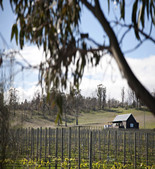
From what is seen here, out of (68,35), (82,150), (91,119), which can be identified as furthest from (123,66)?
(91,119)

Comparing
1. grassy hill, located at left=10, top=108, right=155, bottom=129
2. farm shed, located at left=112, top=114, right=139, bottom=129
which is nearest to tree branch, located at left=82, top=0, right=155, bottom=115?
farm shed, located at left=112, top=114, right=139, bottom=129

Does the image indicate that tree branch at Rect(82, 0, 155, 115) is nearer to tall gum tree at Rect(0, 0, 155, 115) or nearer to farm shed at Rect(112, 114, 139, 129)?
tall gum tree at Rect(0, 0, 155, 115)

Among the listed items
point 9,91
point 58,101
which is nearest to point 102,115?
point 9,91

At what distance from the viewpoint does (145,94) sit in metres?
1.86

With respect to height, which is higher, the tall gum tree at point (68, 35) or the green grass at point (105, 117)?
the tall gum tree at point (68, 35)

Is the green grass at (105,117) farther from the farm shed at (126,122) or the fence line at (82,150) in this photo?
the fence line at (82,150)

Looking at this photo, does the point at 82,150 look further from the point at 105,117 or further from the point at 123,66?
the point at 105,117

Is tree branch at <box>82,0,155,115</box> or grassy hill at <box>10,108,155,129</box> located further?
grassy hill at <box>10,108,155,129</box>

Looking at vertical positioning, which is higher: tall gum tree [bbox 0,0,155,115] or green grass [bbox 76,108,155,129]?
tall gum tree [bbox 0,0,155,115]

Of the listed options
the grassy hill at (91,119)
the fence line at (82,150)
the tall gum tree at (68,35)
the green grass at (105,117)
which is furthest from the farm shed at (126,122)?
the tall gum tree at (68,35)

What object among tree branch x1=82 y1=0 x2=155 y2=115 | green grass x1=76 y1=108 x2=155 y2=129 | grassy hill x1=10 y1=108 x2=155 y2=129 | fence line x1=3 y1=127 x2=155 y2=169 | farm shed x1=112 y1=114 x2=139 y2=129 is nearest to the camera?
tree branch x1=82 y1=0 x2=155 y2=115

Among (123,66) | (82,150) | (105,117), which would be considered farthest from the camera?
(105,117)

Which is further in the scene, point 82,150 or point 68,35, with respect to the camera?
point 82,150

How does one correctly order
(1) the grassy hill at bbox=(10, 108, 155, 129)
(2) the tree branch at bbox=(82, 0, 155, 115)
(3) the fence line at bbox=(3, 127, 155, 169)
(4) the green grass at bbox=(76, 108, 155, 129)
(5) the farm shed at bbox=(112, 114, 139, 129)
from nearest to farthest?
(2) the tree branch at bbox=(82, 0, 155, 115)
(3) the fence line at bbox=(3, 127, 155, 169)
(5) the farm shed at bbox=(112, 114, 139, 129)
(1) the grassy hill at bbox=(10, 108, 155, 129)
(4) the green grass at bbox=(76, 108, 155, 129)
